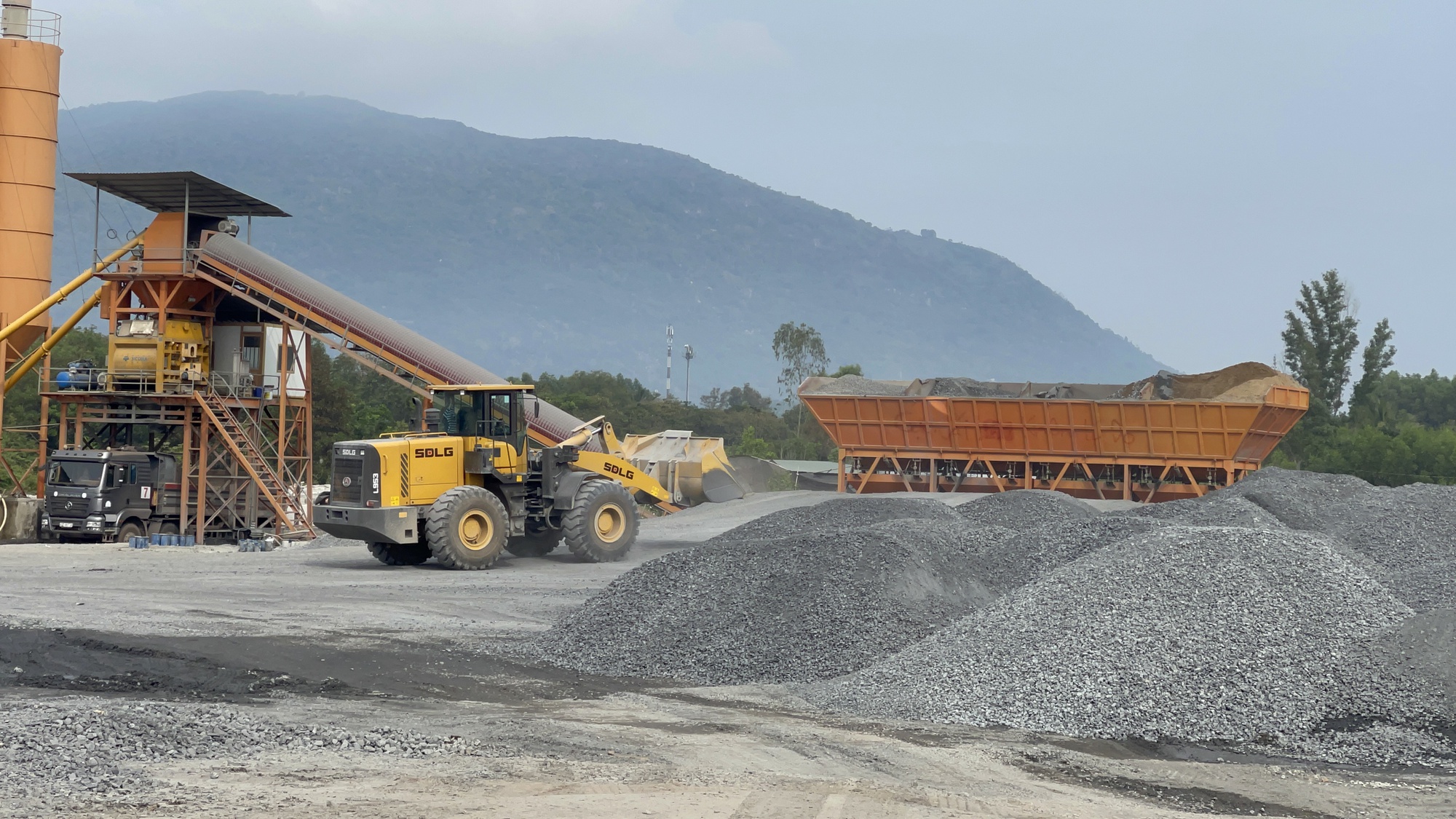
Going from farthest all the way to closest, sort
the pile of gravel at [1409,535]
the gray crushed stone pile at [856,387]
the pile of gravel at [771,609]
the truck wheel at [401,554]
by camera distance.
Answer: the gray crushed stone pile at [856,387], the truck wheel at [401,554], the pile of gravel at [1409,535], the pile of gravel at [771,609]

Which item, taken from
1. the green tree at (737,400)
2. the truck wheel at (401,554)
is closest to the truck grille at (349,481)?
the truck wheel at (401,554)

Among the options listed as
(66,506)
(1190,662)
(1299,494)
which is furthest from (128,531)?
(1190,662)

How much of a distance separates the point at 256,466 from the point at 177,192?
570 cm

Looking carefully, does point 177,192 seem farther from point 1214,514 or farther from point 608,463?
point 1214,514

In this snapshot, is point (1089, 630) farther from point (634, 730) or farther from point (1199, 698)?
point (634, 730)

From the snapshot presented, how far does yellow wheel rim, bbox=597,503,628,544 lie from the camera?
62.8 ft

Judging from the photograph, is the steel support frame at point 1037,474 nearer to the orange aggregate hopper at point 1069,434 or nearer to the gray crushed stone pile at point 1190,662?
the orange aggregate hopper at point 1069,434

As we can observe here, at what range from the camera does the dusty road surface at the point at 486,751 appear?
22.0 ft

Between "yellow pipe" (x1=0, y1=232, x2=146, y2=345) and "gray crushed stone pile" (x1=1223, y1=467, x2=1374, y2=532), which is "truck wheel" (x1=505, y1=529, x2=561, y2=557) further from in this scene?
"yellow pipe" (x1=0, y1=232, x2=146, y2=345)

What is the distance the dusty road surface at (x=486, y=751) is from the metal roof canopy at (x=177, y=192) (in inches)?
580

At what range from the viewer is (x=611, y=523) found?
1931 cm

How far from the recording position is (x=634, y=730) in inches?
335

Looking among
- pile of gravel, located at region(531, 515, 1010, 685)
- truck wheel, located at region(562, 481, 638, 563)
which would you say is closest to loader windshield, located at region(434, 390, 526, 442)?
truck wheel, located at region(562, 481, 638, 563)

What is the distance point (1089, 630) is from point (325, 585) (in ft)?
33.6
